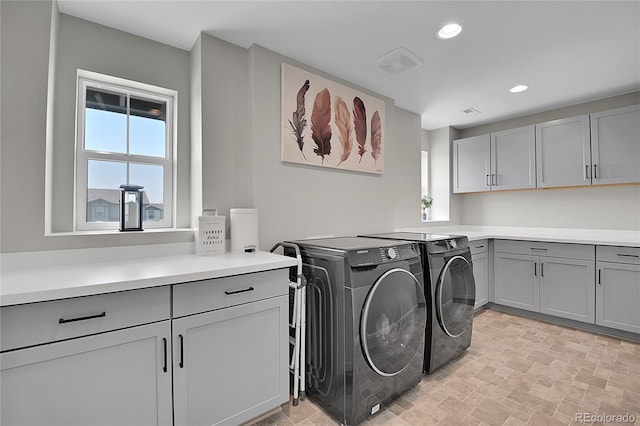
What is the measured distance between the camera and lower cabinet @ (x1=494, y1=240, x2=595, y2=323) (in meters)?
2.85

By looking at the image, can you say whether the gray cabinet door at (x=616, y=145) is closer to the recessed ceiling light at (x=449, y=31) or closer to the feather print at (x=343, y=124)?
the recessed ceiling light at (x=449, y=31)

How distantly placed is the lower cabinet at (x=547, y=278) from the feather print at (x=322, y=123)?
2396 mm

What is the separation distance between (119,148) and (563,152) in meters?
4.25

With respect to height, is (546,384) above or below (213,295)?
below

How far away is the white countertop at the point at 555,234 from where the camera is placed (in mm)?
2775

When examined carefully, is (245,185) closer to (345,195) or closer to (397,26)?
(345,195)

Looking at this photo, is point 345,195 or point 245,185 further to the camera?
point 345,195

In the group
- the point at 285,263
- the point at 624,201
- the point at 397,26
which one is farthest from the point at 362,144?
the point at 624,201

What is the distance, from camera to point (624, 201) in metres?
3.14

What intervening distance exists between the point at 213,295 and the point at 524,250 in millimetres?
3276

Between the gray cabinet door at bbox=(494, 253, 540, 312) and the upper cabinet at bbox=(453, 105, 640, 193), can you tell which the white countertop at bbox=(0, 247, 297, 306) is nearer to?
the gray cabinet door at bbox=(494, 253, 540, 312)

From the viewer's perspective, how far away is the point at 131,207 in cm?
190

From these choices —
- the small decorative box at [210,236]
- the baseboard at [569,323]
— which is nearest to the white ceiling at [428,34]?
the small decorative box at [210,236]

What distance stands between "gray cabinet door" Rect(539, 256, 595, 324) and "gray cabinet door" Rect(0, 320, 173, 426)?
138 inches
